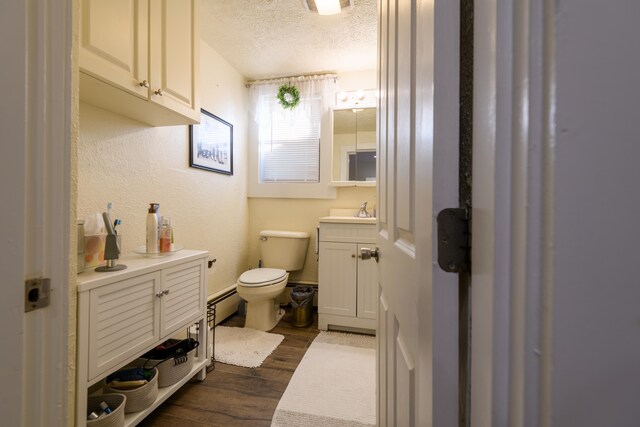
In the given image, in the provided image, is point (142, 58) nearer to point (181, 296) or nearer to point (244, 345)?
point (181, 296)

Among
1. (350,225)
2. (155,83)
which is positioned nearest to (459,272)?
(155,83)

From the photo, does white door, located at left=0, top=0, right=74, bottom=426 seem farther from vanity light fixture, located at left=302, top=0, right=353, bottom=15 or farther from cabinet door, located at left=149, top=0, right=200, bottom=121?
vanity light fixture, located at left=302, top=0, right=353, bottom=15

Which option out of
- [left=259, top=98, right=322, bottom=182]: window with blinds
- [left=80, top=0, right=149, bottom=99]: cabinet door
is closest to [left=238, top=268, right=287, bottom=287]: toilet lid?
[left=259, top=98, right=322, bottom=182]: window with blinds

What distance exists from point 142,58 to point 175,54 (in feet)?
0.73

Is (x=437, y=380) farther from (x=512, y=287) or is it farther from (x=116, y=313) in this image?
(x=116, y=313)

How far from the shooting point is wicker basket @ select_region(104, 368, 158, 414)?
3.90 ft

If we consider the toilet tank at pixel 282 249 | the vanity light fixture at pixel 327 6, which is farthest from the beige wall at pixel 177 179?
the vanity light fixture at pixel 327 6

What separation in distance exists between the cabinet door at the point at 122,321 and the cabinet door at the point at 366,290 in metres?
1.40

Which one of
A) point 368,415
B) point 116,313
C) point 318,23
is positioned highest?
point 318,23

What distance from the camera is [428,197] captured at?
39 cm

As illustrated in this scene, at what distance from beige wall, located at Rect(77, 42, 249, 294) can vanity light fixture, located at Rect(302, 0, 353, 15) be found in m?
0.90

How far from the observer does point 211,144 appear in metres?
2.24

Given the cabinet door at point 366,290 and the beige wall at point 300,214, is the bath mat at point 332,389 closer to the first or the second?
the cabinet door at point 366,290

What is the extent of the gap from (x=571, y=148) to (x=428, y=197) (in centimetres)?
18
